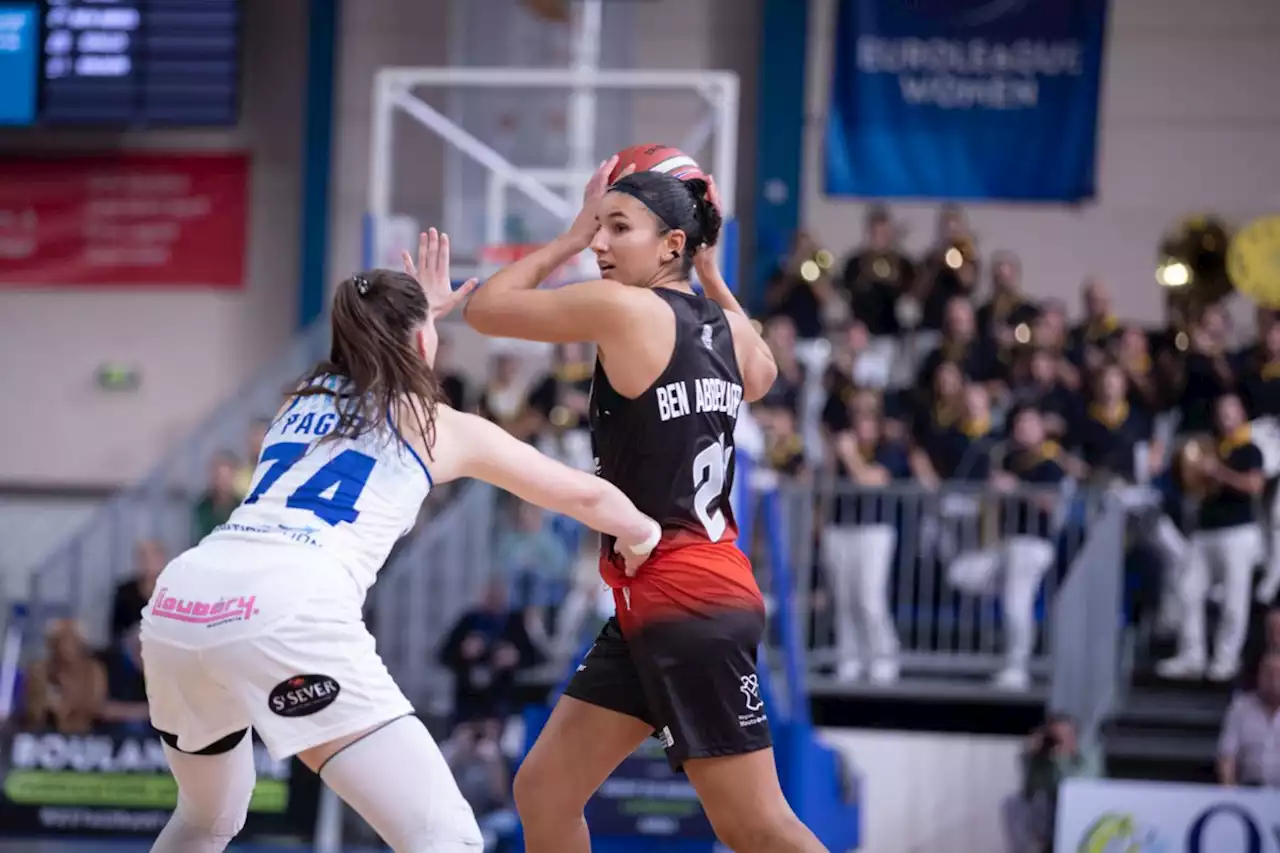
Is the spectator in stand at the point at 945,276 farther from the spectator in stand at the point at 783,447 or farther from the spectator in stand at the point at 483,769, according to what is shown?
the spectator in stand at the point at 483,769

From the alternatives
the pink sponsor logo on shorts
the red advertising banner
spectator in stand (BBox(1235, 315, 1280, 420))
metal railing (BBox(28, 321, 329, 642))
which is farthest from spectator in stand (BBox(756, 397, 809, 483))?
the pink sponsor logo on shorts

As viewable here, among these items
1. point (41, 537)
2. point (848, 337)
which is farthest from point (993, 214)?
point (41, 537)

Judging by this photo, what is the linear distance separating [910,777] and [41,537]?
909 centimetres

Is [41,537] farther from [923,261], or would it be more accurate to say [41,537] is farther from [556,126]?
[923,261]

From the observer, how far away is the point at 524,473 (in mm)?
4012

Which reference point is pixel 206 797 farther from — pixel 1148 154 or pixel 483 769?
pixel 1148 154

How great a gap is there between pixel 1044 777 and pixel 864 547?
6.26ft

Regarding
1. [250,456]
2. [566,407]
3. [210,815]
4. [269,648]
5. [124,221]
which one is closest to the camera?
[269,648]

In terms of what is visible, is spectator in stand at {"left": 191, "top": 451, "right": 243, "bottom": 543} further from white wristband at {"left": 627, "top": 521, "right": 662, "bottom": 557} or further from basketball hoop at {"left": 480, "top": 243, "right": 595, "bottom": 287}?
white wristband at {"left": 627, "top": 521, "right": 662, "bottom": 557}

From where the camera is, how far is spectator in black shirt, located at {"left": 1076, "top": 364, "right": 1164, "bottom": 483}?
1117cm

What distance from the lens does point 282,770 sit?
34.5 ft

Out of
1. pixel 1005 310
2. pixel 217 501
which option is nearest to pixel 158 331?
pixel 217 501

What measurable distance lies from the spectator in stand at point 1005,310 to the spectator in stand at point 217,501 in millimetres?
5663

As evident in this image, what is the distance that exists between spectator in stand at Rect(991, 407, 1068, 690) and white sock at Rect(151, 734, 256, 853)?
7585 millimetres
